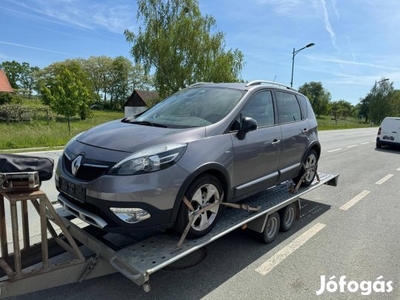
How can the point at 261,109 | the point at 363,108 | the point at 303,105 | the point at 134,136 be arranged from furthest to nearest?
the point at 363,108 → the point at 303,105 → the point at 261,109 → the point at 134,136

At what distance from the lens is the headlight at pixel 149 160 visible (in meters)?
2.62

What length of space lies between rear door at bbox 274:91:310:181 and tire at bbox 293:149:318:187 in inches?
8.8

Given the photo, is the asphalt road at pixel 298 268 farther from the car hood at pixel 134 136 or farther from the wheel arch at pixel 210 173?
the car hood at pixel 134 136

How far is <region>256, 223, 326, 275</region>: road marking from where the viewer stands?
3.43 m

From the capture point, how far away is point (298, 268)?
11.4ft

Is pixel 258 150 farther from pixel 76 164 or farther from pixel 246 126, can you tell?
pixel 76 164

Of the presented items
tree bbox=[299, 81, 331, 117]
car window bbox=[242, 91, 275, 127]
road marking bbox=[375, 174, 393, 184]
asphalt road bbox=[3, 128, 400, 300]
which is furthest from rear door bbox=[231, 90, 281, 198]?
tree bbox=[299, 81, 331, 117]

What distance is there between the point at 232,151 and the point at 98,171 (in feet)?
4.70

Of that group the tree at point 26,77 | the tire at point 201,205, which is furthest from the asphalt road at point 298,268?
the tree at point 26,77

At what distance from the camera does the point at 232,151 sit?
3.35m

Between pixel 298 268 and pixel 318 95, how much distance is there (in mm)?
105758

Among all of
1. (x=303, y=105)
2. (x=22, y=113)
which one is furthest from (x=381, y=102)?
(x=303, y=105)

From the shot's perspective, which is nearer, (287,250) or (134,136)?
(134,136)

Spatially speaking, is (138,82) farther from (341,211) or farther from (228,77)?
(341,211)
